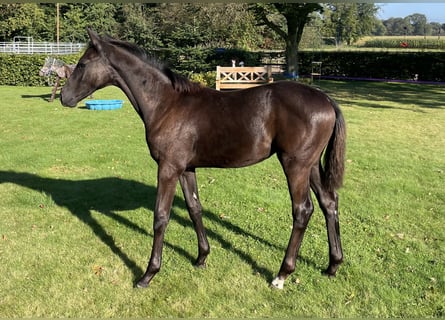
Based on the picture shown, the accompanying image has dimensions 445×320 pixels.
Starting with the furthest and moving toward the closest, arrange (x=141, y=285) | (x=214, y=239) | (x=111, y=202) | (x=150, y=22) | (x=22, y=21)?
(x=150, y=22) < (x=22, y=21) < (x=111, y=202) < (x=214, y=239) < (x=141, y=285)

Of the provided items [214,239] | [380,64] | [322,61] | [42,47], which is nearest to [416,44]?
[380,64]

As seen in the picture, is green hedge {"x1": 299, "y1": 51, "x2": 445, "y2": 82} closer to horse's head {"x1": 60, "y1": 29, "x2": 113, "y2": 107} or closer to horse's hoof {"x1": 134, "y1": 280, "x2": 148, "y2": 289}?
horse's head {"x1": 60, "y1": 29, "x2": 113, "y2": 107}

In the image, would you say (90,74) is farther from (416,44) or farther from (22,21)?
(416,44)

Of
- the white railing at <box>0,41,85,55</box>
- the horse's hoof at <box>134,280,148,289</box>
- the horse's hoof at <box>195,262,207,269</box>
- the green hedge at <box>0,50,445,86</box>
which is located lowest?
the horse's hoof at <box>134,280,148,289</box>

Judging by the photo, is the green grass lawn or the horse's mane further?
the horse's mane

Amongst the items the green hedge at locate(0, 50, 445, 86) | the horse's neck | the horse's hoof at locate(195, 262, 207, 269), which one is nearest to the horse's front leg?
the horse's hoof at locate(195, 262, 207, 269)

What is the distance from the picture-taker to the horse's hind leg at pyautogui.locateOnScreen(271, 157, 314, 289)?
12.3 ft

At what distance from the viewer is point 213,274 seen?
423 cm

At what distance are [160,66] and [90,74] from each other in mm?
664

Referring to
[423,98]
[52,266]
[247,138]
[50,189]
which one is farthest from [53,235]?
[423,98]

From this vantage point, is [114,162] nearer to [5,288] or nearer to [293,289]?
[5,288]

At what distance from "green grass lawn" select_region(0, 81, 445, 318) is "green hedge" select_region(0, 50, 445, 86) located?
12.5m

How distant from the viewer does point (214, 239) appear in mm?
5023

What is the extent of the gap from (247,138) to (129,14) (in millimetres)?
51745
